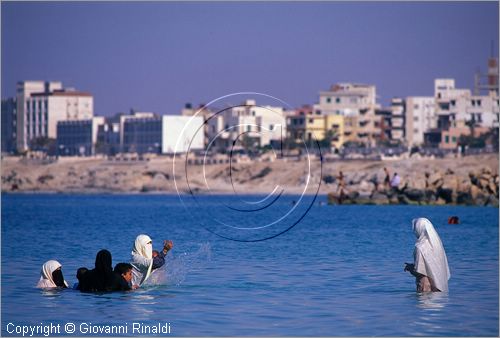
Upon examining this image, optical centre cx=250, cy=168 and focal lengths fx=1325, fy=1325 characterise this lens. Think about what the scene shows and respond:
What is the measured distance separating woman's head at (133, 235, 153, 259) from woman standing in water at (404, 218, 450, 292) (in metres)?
4.22

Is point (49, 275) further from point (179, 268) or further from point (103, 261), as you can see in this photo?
point (179, 268)

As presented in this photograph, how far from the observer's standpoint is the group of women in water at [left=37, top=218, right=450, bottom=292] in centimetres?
2097

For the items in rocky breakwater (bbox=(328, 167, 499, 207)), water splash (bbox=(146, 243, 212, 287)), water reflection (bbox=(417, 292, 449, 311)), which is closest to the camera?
water reflection (bbox=(417, 292, 449, 311))

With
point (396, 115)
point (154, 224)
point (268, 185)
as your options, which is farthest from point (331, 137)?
point (154, 224)

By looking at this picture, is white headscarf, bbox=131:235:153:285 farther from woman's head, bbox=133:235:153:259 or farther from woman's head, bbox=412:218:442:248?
woman's head, bbox=412:218:442:248

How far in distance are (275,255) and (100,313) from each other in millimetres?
13733

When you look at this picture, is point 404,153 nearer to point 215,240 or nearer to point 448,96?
point 448,96


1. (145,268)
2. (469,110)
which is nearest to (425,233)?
(145,268)

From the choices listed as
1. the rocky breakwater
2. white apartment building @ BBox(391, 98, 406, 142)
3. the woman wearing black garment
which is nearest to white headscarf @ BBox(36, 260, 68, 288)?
the woman wearing black garment

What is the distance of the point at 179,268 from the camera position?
26.0 metres

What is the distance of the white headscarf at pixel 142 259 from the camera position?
21469mm

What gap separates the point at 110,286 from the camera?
21.6 meters

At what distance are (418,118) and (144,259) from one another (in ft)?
504

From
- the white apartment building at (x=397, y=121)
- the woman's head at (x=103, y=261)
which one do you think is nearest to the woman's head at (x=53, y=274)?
the woman's head at (x=103, y=261)
